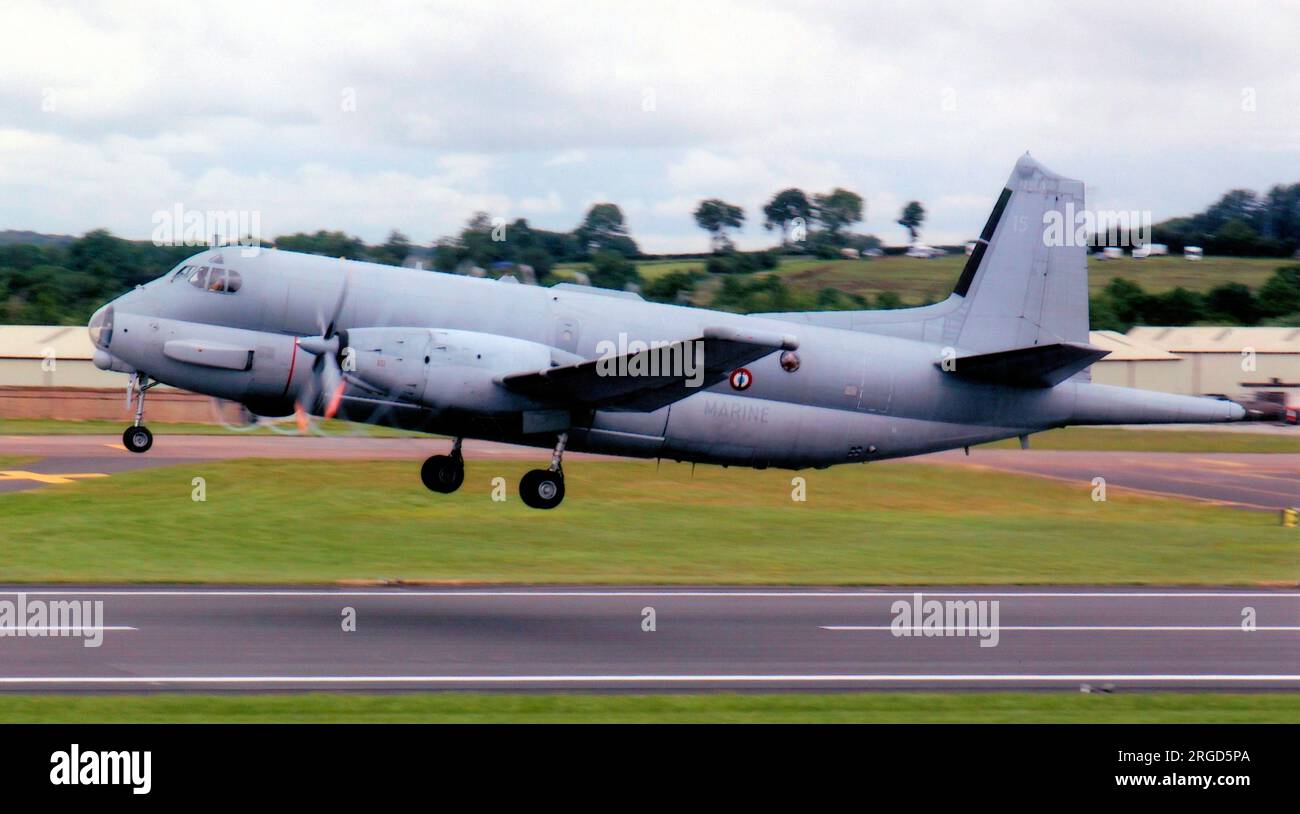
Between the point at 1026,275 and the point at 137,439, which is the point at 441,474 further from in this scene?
the point at 1026,275

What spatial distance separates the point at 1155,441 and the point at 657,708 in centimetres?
5288

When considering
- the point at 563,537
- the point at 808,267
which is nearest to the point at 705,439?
the point at 563,537

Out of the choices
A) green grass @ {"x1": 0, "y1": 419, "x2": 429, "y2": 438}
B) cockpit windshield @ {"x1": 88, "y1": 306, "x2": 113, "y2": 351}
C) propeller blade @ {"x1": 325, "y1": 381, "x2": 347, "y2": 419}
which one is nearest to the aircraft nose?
cockpit windshield @ {"x1": 88, "y1": 306, "x2": 113, "y2": 351}

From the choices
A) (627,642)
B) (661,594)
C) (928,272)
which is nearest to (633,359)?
(627,642)

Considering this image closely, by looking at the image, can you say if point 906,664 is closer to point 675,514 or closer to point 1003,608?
point 1003,608

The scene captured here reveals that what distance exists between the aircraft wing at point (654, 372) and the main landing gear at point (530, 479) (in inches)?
55.7

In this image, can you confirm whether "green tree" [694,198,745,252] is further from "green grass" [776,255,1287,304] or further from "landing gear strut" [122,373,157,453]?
"landing gear strut" [122,373,157,453]

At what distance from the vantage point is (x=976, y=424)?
27422mm

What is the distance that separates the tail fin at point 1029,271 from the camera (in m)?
28.6

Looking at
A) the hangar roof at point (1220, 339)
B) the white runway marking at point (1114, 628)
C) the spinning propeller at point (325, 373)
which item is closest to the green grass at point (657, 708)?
the white runway marking at point (1114, 628)

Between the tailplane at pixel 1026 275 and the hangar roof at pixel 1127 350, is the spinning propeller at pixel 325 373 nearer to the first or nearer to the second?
the tailplane at pixel 1026 275

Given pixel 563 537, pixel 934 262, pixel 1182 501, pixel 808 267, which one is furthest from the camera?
pixel 934 262
